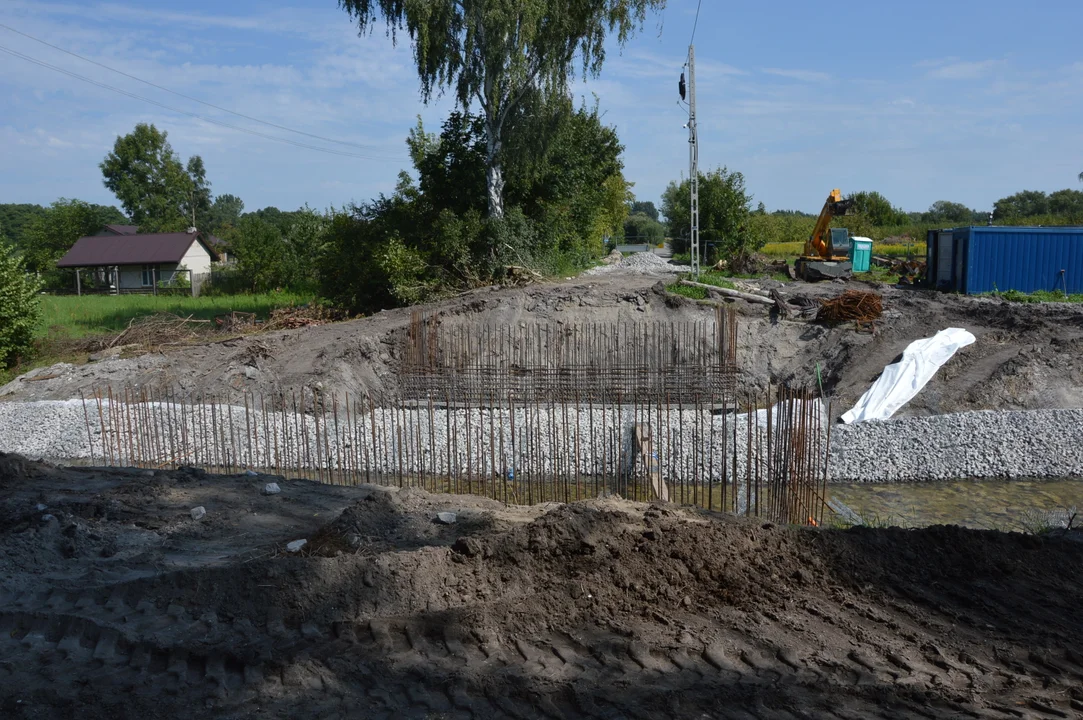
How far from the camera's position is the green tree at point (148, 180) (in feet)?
173

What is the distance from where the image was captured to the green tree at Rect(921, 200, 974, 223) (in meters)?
67.8

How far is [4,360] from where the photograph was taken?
17.2 m

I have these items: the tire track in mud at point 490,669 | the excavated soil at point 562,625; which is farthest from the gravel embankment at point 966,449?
the tire track in mud at point 490,669

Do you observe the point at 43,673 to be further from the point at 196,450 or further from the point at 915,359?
the point at 915,359

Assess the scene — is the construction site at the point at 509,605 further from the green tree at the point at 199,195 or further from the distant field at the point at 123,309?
the green tree at the point at 199,195

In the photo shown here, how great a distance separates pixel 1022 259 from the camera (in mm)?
19469

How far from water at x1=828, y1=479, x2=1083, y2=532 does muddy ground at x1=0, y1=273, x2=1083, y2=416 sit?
2053mm

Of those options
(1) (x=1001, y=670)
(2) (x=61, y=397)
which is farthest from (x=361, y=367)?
(1) (x=1001, y=670)

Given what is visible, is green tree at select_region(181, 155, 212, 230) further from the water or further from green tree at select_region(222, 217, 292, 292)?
the water

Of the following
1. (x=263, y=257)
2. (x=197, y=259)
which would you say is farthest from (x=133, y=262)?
(x=263, y=257)

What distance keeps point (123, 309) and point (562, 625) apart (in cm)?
Answer: 2783

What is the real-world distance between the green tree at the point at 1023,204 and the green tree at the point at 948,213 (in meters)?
2.81

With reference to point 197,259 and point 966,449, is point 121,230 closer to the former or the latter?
point 197,259

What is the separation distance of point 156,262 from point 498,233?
27384 mm
